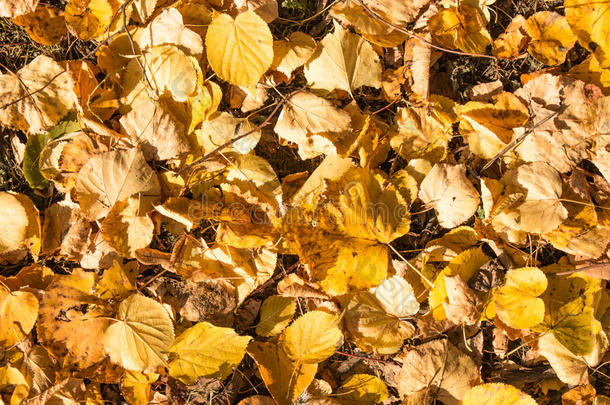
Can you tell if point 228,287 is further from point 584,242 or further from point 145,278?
point 584,242

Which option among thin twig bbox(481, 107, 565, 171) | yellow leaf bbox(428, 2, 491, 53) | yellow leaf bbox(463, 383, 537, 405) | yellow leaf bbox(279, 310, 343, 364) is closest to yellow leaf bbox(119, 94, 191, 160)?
yellow leaf bbox(279, 310, 343, 364)

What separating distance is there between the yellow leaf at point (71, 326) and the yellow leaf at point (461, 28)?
171 cm

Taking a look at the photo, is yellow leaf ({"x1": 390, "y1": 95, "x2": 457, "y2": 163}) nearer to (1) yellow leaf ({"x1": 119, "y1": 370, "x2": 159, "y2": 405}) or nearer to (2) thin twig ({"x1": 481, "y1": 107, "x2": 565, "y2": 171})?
(2) thin twig ({"x1": 481, "y1": 107, "x2": 565, "y2": 171})

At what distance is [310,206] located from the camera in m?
1.72

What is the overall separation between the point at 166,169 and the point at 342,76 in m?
0.79

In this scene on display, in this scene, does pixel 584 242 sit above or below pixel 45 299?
above

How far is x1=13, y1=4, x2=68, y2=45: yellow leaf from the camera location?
185 cm

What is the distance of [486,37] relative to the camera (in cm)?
182

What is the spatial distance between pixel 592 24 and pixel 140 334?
81.1 inches

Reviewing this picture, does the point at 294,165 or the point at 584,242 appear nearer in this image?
the point at 584,242

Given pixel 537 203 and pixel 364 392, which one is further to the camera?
pixel 364 392

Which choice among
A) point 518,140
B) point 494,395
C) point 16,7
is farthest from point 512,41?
point 16,7

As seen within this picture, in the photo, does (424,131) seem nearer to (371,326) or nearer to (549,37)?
(549,37)

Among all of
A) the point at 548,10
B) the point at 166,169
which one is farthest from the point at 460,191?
the point at 166,169
